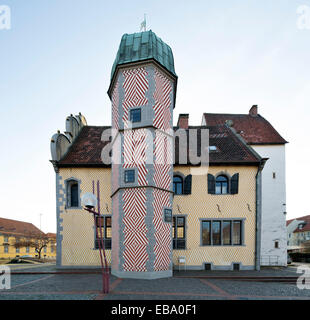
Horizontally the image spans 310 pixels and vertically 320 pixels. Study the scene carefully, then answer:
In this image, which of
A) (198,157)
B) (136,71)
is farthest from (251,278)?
(136,71)

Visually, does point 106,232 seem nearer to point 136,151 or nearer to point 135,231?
point 135,231

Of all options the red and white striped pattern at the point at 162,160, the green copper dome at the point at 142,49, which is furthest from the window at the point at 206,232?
the green copper dome at the point at 142,49

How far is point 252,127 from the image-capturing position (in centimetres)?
2325

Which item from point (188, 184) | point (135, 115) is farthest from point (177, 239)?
point (135, 115)

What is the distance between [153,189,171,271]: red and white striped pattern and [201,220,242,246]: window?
149 inches

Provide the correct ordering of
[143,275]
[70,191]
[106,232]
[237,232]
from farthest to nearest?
[70,191] → [237,232] → [106,232] → [143,275]

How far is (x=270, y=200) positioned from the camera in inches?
797

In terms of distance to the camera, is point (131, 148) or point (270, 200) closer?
point (131, 148)

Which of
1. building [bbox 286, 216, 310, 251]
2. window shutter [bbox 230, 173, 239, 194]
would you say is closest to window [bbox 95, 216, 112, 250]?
window shutter [bbox 230, 173, 239, 194]

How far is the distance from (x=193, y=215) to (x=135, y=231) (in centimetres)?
506
